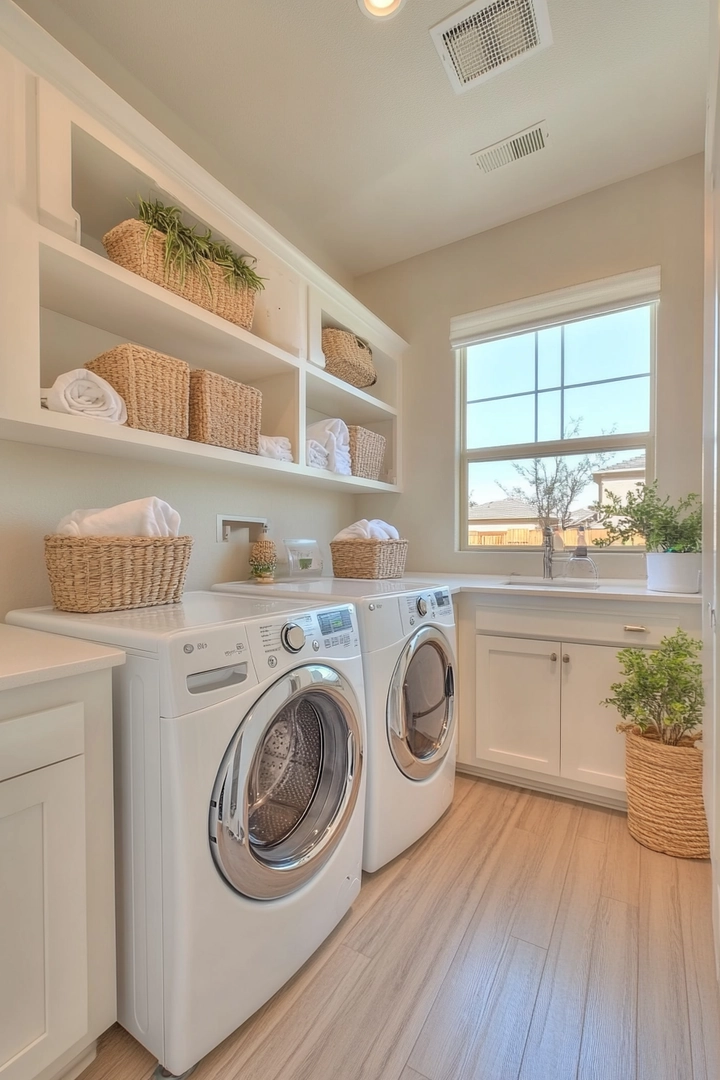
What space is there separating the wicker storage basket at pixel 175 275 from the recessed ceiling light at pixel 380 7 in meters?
0.87

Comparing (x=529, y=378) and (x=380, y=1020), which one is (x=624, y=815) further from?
(x=529, y=378)

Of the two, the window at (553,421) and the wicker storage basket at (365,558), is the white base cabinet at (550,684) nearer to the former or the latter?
the wicker storage basket at (365,558)

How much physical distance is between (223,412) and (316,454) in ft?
1.93

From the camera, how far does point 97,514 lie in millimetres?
1293

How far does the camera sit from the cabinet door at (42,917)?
0.80 m

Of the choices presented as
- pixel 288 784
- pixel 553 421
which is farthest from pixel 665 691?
pixel 553 421

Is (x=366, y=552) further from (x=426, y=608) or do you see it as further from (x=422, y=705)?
(x=422, y=705)

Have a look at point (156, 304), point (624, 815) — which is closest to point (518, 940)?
point (624, 815)

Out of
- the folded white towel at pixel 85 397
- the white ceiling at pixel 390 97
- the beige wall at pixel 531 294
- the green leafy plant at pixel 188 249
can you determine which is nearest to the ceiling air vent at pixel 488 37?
the white ceiling at pixel 390 97

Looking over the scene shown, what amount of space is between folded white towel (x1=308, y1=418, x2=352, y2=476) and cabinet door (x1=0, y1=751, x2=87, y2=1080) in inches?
63.0

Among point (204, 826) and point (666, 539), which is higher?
point (666, 539)

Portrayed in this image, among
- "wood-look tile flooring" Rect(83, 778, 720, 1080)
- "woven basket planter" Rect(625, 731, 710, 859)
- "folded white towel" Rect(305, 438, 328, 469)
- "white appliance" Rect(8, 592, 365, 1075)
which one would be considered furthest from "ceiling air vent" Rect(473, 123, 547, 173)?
"wood-look tile flooring" Rect(83, 778, 720, 1080)

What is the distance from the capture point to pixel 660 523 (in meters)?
1.88

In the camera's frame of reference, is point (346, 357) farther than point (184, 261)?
Yes
